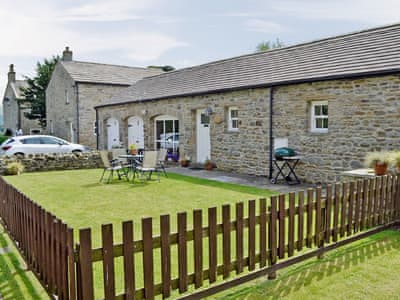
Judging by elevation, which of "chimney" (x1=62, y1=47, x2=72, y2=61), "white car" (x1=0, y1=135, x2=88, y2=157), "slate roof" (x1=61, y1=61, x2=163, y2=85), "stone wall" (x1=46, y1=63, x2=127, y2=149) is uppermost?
"chimney" (x1=62, y1=47, x2=72, y2=61)

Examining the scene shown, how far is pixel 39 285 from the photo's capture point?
3996 millimetres

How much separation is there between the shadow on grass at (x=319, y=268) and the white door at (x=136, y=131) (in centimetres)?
1517

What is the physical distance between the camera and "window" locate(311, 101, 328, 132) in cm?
1072

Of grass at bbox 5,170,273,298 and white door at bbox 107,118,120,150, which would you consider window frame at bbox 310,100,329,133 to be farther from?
white door at bbox 107,118,120,150

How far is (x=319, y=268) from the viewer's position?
14.2 ft

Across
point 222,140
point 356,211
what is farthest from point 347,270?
point 222,140

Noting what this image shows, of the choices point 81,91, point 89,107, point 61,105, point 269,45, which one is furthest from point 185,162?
point 269,45

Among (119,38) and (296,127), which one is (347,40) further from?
(119,38)

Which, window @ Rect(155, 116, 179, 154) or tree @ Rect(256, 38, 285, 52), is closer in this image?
window @ Rect(155, 116, 179, 154)

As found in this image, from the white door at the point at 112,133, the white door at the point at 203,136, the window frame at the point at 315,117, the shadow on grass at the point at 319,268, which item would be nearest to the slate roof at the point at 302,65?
the window frame at the point at 315,117

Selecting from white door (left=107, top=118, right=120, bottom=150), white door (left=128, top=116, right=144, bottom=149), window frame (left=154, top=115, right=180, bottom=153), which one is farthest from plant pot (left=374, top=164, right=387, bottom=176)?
white door (left=107, top=118, right=120, bottom=150)

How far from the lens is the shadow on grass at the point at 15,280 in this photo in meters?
3.75

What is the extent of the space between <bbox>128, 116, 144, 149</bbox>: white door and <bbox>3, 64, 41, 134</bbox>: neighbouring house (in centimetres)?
2218

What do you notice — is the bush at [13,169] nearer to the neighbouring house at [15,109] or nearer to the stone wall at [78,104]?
the stone wall at [78,104]
